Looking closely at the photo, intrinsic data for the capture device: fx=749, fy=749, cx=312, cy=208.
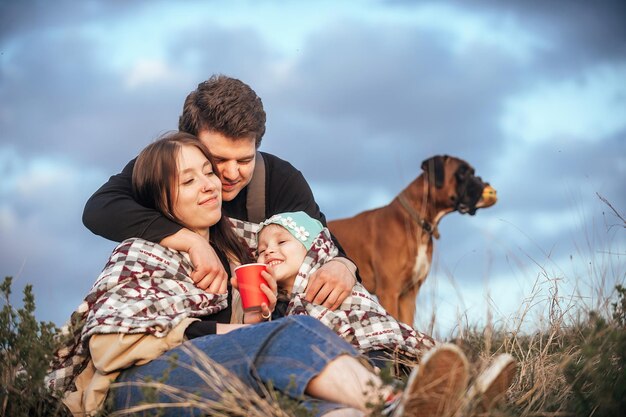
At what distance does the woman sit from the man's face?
0.37 meters

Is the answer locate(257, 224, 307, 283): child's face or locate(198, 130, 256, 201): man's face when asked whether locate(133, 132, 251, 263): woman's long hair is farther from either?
locate(198, 130, 256, 201): man's face

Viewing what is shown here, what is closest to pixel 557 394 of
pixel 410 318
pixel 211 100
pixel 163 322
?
pixel 163 322

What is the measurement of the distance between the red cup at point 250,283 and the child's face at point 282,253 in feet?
1.58

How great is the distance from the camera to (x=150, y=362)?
3.20m

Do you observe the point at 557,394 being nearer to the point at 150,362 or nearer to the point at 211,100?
the point at 150,362

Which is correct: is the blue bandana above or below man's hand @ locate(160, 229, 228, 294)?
above

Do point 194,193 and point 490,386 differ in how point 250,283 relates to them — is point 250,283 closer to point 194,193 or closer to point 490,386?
point 194,193

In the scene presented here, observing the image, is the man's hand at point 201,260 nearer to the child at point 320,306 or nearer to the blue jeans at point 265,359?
the child at point 320,306

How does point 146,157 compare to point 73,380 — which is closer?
point 73,380

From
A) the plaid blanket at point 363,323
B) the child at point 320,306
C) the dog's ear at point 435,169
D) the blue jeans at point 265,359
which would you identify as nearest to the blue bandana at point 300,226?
the child at point 320,306

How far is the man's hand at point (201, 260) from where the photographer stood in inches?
149

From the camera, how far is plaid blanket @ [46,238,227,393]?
3289 millimetres

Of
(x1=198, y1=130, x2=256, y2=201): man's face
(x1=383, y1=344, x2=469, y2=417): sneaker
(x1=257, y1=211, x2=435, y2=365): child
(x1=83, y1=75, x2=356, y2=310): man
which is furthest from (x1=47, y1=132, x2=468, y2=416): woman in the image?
(x1=198, y1=130, x2=256, y2=201): man's face

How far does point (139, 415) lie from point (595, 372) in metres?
1.91
